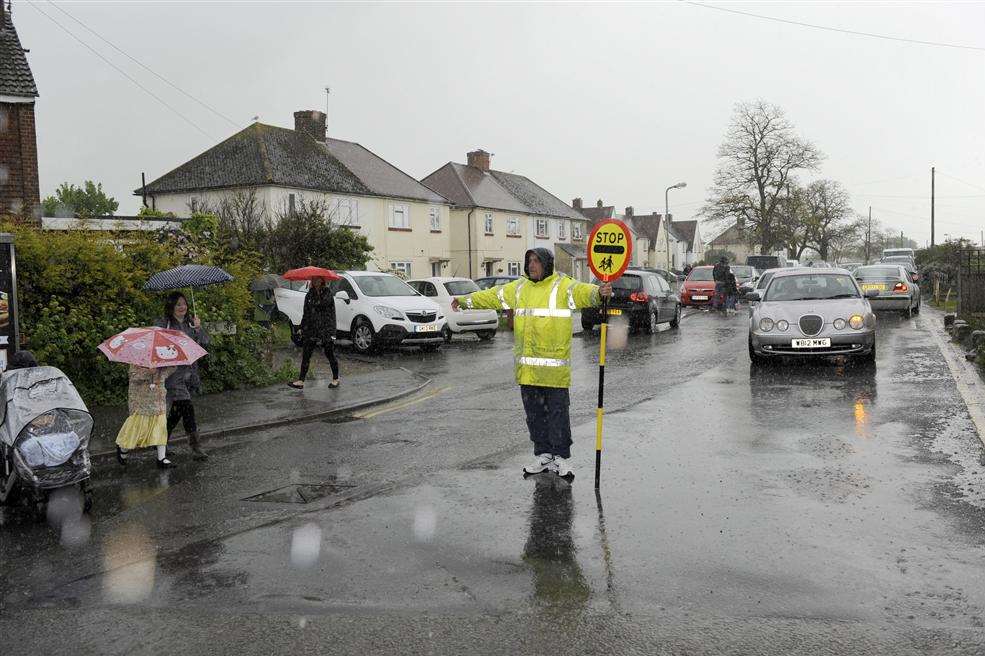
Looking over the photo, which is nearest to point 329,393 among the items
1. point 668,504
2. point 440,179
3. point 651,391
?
point 651,391

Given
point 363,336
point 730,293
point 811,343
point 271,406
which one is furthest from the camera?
point 730,293

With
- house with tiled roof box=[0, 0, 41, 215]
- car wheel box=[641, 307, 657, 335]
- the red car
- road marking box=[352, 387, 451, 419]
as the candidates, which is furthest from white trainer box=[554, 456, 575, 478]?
the red car

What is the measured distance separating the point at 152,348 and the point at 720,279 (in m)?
24.3

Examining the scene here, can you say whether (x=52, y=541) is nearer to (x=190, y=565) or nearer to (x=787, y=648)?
(x=190, y=565)

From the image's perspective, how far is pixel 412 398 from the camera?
12305 millimetres

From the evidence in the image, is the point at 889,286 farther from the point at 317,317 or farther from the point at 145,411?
the point at 145,411

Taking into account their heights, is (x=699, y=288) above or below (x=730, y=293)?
above

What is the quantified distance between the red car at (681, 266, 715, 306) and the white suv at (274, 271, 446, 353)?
1545 cm

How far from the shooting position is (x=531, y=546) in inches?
215

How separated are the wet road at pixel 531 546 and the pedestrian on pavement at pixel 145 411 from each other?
0.33m

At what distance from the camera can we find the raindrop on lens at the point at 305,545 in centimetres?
528

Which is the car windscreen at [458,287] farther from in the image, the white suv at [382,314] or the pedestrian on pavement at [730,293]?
the pedestrian on pavement at [730,293]

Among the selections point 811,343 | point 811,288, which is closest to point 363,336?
point 811,288

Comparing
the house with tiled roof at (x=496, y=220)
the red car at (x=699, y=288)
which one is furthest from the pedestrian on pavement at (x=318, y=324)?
the house with tiled roof at (x=496, y=220)
